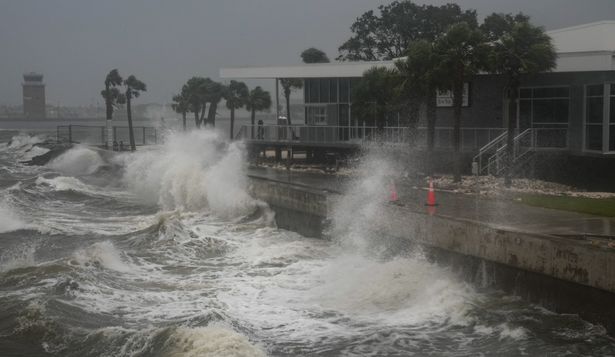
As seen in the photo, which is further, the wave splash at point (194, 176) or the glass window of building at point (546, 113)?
the wave splash at point (194, 176)

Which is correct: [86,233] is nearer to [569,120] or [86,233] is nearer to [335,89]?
[569,120]

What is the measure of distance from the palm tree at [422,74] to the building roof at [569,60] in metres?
3.96

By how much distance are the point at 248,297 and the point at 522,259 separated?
4785mm

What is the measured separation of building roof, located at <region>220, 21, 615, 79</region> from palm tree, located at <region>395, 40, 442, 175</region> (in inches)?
156

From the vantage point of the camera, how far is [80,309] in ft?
41.4

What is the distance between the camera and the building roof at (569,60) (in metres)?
22.9

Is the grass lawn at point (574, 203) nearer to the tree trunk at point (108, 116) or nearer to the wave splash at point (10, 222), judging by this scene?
the wave splash at point (10, 222)

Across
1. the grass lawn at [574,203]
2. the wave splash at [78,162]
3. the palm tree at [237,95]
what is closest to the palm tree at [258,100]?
the palm tree at [237,95]

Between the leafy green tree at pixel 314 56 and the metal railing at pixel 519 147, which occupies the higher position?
the leafy green tree at pixel 314 56

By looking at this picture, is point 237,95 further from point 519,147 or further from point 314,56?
point 519,147

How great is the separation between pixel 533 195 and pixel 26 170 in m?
41.6

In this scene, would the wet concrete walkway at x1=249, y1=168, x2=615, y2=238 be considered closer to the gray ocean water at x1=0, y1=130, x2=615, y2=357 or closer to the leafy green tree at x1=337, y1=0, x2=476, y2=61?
the gray ocean water at x1=0, y1=130, x2=615, y2=357

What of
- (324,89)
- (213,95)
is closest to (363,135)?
(324,89)

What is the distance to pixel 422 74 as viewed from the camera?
23.6 m
